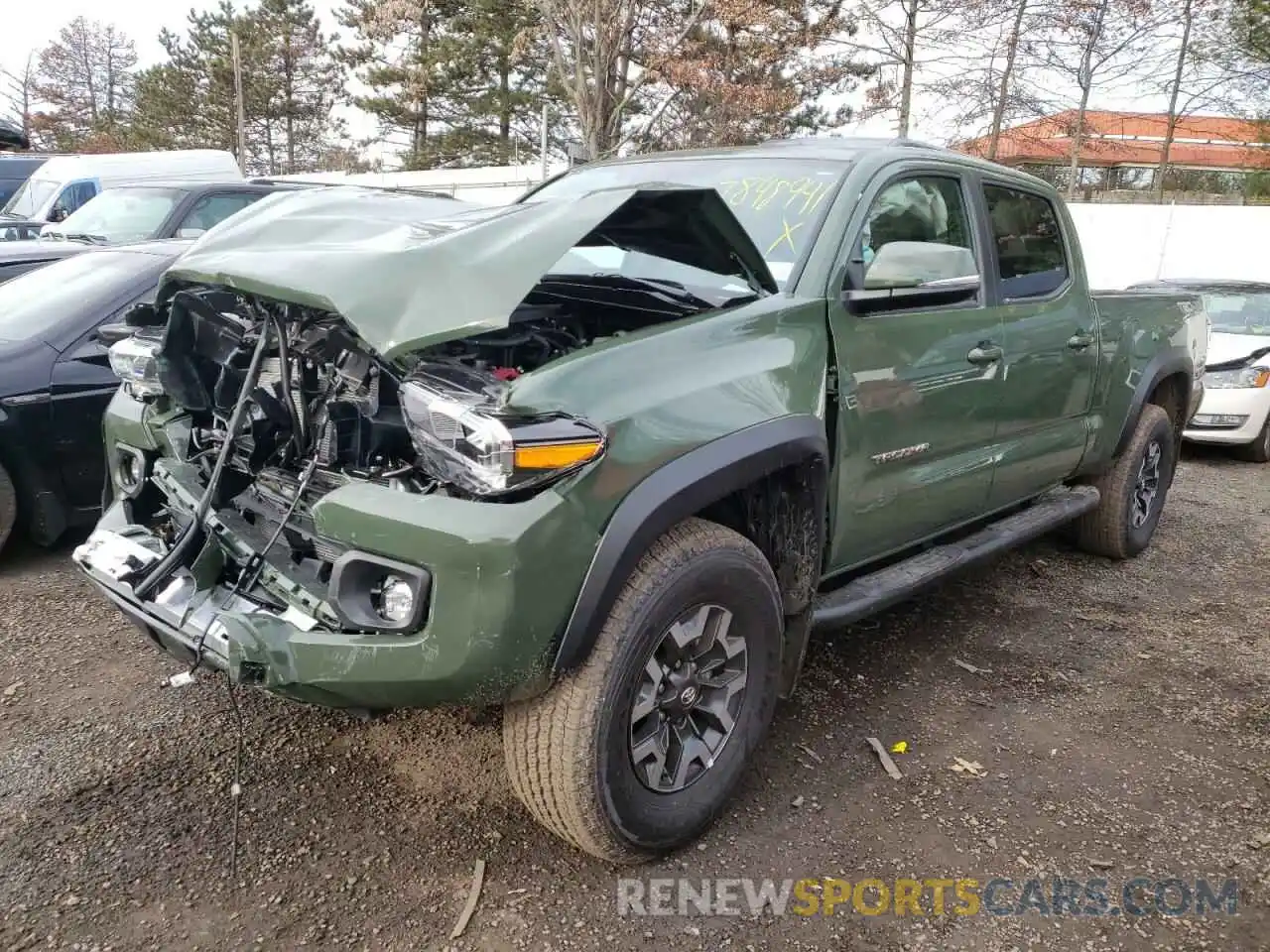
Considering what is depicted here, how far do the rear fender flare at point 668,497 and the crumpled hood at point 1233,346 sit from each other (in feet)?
23.6

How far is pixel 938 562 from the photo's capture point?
348 centimetres

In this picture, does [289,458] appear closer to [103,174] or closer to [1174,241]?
[103,174]

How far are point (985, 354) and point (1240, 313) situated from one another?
7.06m

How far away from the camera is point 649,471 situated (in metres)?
2.22

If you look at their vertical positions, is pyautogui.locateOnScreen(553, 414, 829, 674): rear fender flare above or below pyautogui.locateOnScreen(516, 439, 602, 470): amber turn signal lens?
below

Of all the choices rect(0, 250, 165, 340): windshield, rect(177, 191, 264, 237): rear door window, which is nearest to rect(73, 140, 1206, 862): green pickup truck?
rect(0, 250, 165, 340): windshield

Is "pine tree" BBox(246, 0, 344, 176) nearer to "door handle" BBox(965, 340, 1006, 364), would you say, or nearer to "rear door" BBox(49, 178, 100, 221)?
"rear door" BBox(49, 178, 100, 221)

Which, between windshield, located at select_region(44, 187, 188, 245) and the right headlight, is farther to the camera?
the right headlight

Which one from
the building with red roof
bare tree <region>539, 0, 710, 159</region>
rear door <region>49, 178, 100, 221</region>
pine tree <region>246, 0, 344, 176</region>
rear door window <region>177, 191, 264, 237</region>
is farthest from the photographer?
pine tree <region>246, 0, 344, 176</region>

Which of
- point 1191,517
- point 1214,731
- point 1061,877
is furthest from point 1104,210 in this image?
point 1061,877

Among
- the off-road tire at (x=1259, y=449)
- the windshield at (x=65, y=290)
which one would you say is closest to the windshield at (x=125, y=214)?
the windshield at (x=65, y=290)

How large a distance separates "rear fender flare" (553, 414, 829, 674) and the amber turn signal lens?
16cm

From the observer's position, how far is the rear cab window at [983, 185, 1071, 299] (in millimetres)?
3736

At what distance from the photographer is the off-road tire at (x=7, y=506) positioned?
4176mm
